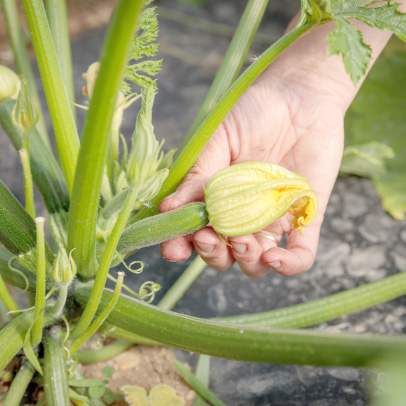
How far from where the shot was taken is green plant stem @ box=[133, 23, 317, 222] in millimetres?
981

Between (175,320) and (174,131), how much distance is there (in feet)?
4.18

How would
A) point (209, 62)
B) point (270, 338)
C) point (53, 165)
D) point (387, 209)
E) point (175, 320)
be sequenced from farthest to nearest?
point (209, 62) → point (387, 209) → point (53, 165) → point (175, 320) → point (270, 338)

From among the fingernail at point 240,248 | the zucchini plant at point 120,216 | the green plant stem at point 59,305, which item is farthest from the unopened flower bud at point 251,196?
the green plant stem at point 59,305

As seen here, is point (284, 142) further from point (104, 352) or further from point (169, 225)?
point (104, 352)

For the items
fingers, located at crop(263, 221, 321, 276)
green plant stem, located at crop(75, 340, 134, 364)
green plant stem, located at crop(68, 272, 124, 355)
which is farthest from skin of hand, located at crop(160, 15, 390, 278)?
green plant stem, located at crop(75, 340, 134, 364)

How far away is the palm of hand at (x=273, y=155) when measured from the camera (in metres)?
1.12

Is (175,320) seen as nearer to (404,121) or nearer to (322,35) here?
(322,35)

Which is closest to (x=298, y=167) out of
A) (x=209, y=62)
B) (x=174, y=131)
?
(x=174, y=131)

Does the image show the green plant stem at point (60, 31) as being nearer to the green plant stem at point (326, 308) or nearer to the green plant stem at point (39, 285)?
the green plant stem at point (39, 285)

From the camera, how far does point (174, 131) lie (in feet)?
6.84

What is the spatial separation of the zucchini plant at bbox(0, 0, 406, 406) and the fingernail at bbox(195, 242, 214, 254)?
0.07 m

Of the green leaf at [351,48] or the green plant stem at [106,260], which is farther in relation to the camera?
the green leaf at [351,48]

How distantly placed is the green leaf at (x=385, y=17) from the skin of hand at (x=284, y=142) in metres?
0.37

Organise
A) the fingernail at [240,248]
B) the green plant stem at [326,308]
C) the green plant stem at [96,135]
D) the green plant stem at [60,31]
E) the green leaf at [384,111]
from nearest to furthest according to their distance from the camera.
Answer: the green plant stem at [96,135] → the fingernail at [240,248] → the green plant stem at [326,308] → the green plant stem at [60,31] → the green leaf at [384,111]
